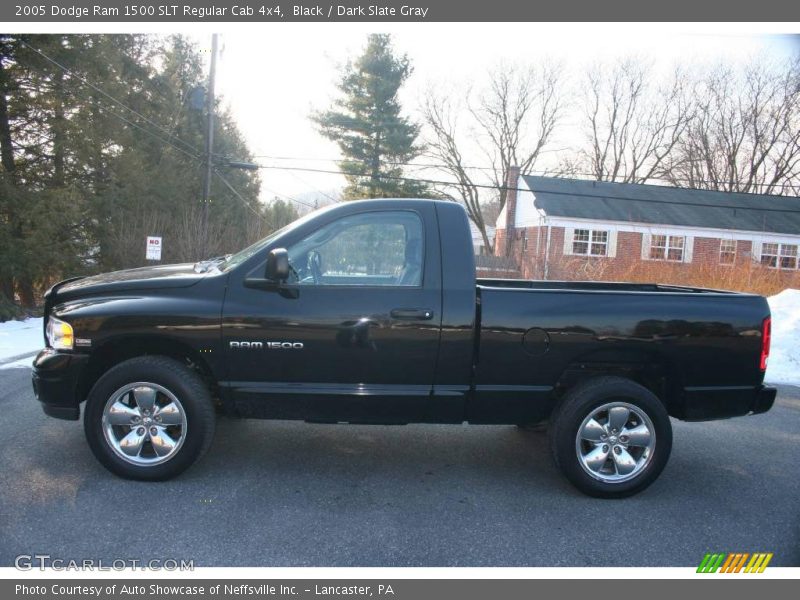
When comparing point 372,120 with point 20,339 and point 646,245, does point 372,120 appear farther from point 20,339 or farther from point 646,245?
point 20,339

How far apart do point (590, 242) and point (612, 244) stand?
1.14 m

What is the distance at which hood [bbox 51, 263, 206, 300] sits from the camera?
12.1 feet

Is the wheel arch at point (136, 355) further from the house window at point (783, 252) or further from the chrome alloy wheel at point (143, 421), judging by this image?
the house window at point (783, 252)

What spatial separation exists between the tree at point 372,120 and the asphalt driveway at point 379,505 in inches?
1062

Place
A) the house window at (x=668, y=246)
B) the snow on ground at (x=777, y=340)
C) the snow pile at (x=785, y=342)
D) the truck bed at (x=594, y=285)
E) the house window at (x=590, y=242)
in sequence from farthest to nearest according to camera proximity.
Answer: the house window at (x=590, y=242) → the house window at (x=668, y=246) → the snow pile at (x=785, y=342) → the snow on ground at (x=777, y=340) → the truck bed at (x=594, y=285)

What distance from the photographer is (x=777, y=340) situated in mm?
9484

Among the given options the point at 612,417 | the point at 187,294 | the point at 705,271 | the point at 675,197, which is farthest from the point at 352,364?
the point at 675,197

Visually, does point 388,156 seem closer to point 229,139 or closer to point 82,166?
point 229,139

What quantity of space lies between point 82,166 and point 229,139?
48.8 ft

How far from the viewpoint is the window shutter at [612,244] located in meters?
28.5

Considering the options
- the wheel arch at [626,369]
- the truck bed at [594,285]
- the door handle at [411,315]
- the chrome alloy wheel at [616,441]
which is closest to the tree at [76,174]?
the truck bed at [594,285]

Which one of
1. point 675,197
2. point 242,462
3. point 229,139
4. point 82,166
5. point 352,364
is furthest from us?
point 675,197

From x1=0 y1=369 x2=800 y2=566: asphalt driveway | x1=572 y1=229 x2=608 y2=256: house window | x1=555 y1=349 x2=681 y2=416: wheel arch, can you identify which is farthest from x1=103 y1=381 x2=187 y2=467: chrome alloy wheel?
x1=572 y1=229 x2=608 y2=256: house window

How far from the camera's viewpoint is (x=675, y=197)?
3164cm
